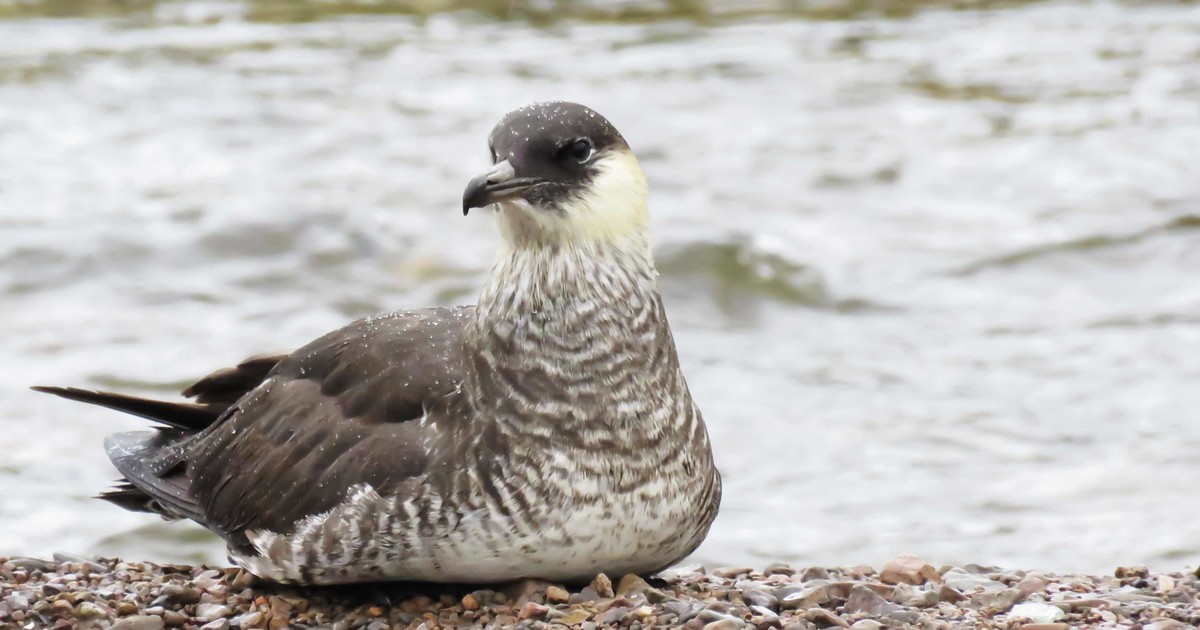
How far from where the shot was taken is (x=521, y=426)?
5410 mm

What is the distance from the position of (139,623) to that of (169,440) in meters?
1.08

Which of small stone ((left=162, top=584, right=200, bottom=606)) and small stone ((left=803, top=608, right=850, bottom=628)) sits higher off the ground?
small stone ((left=803, top=608, right=850, bottom=628))

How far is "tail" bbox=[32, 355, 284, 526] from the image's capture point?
20.4ft

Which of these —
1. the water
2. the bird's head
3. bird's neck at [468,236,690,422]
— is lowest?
the water

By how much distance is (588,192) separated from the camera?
5.45 metres

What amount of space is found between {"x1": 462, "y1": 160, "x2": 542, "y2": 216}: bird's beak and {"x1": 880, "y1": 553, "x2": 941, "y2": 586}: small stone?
1918mm

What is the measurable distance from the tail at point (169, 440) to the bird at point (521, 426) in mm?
444

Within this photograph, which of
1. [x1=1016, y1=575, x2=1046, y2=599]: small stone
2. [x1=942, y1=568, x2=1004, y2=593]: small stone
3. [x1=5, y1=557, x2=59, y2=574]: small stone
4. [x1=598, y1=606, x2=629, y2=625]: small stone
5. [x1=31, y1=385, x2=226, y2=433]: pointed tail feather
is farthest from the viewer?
[x1=31, y1=385, x2=226, y2=433]: pointed tail feather

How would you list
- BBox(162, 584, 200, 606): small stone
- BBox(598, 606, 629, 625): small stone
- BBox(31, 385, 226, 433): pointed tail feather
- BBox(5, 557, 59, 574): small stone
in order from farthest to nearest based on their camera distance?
BBox(31, 385, 226, 433): pointed tail feather
BBox(5, 557, 59, 574): small stone
BBox(162, 584, 200, 606): small stone
BBox(598, 606, 629, 625): small stone

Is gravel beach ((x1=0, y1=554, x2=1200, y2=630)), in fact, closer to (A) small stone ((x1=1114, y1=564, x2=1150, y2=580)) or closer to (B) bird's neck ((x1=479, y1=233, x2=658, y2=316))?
(A) small stone ((x1=1114, y1=564, x2=1150, y2=580))

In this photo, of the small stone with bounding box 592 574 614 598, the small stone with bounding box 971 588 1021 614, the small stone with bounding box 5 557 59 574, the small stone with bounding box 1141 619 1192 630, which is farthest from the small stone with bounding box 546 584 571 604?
the small stone with bounding box 5 557 59 574

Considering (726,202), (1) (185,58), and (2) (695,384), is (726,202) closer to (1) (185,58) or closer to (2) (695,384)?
(2) (695,384)

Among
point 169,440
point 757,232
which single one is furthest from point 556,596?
point 757,232

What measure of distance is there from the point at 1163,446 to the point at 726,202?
18.0 ft
